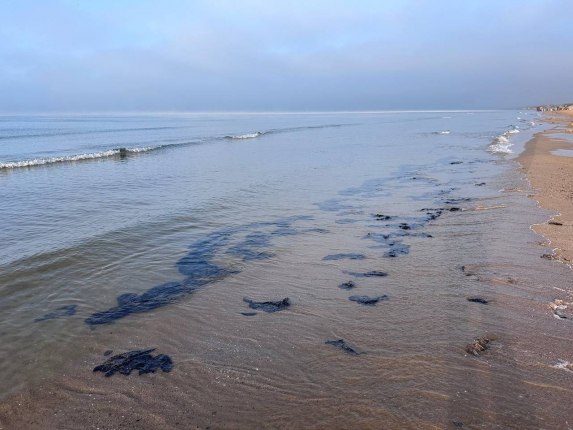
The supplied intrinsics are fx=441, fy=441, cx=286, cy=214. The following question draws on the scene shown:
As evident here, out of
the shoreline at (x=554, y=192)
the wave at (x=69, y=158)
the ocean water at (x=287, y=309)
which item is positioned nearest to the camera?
the ocean water at (x=287, y=309)

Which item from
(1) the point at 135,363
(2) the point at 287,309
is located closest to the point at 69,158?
(2) the point at 287,309

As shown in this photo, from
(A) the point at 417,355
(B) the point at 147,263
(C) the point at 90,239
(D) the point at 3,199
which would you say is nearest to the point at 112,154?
(D) the point at 3,199

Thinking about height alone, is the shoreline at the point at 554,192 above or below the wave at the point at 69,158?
below

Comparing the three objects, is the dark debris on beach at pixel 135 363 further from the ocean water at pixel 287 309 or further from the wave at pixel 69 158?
the wave at pixel 69 158

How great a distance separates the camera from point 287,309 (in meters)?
6.60

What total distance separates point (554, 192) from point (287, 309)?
39.0ft

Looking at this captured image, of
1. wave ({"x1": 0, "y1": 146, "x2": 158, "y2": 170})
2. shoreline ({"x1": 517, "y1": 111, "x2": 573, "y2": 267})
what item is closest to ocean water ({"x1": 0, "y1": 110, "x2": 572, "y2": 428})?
shoreline ({"x1": 517, "y1": 111, "x2": 573, "y2": 267})

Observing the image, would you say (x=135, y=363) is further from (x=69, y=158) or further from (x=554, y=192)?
(x=69, y=158)

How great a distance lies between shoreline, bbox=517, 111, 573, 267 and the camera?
9008mm

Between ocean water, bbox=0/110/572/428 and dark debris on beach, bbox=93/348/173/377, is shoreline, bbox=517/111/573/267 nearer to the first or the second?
ocean water, bbox=0/110/572/428

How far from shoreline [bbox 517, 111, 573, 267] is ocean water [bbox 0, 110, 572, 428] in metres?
0.39

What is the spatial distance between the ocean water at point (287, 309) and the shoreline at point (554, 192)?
1.27 feet

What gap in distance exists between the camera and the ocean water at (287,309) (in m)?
4.44

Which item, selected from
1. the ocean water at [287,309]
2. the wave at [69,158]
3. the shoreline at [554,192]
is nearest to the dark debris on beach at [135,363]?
the ocean water at [287,309]
